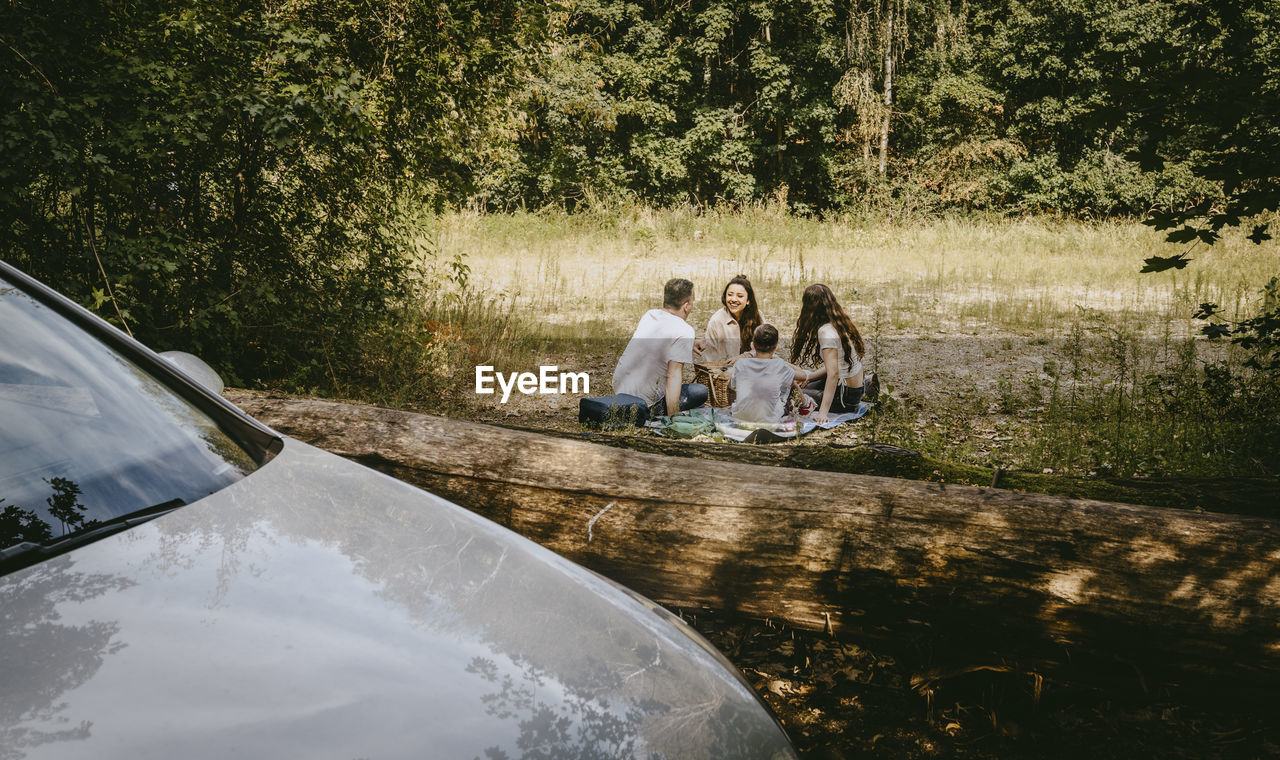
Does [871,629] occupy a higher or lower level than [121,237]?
lower

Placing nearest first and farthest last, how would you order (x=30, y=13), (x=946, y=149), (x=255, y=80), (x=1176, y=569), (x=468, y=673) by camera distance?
1. (x=468, y=673)
2. (x=1176, y=569)
3. (x=30, y=13)
4. (x=255, y=80)
5. (x=946, y=149)

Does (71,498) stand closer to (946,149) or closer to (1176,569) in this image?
(1176,569)

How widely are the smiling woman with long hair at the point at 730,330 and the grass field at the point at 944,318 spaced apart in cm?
149

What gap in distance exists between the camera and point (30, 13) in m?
5.29

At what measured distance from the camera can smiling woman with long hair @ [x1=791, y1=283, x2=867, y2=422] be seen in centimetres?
737

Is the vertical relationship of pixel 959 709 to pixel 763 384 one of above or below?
below

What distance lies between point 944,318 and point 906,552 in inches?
437

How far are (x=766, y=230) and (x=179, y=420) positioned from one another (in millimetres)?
20452

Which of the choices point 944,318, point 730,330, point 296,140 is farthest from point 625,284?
point 296,140

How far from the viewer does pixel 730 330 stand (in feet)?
27.3

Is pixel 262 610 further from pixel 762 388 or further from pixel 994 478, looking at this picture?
pixel 762 388

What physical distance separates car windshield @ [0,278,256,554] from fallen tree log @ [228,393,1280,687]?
1537 mm

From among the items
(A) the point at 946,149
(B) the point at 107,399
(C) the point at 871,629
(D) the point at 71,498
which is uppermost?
(A) the point at 946,149

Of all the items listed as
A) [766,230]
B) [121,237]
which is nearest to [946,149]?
[766,230]
